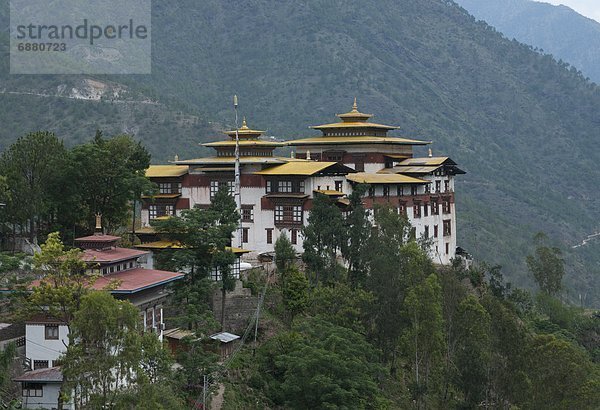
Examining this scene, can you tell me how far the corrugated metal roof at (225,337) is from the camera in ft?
147

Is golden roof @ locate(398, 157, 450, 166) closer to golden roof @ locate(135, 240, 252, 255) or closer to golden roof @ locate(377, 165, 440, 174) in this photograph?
golden roof @ locate(377, 165, 440, 174)

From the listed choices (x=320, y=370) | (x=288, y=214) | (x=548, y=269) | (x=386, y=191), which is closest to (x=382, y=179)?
(x=386, y=191)

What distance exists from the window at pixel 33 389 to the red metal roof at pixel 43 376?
250 mm

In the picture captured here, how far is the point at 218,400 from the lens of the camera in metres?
41.0

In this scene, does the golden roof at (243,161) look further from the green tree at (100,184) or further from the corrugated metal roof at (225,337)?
the corrugated metal roof at (225,337)

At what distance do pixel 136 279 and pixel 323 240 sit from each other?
43.2 ft

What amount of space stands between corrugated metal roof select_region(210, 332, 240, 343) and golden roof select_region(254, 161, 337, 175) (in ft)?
50.6

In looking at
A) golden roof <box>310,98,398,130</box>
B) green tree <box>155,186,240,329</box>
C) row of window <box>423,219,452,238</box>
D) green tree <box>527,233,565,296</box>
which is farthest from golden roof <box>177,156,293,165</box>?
green tree <box>527,233,565,296</box>

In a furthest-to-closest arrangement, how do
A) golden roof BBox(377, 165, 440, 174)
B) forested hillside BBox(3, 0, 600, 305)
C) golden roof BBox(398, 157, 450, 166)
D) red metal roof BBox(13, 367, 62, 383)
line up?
forested hillside BBox(3, 0, 600, 305)
golden roof BBox(398, 157, 450, 166)
golden roof BBox(377, 165, 440, 174)
red metal roof BBox(13, 367, 62, 383)

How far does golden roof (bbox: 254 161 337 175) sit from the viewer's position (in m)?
59.4

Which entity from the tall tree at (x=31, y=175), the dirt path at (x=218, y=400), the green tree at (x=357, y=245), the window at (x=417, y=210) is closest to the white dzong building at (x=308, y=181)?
the window at (x=417, y=210)

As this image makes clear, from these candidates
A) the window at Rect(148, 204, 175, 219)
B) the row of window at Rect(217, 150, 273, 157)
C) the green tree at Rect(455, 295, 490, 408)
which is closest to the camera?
the green tree at Rect(455, 295, 490, 408)

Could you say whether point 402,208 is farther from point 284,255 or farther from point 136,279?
point 136,279

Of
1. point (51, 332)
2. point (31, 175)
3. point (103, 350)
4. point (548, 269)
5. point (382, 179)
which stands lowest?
point (548, 269)
